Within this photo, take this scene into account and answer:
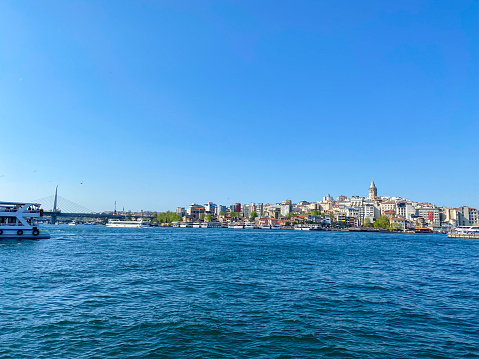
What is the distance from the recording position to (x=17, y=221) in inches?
1946

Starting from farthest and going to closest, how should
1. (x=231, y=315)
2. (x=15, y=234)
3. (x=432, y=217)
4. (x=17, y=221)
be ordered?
1. (x=432, y=217)
2. (x=17, y=221)
3. (x=15, y=234)
4. (x=231, y=315)

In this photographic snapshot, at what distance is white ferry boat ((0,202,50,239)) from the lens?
4778 cm

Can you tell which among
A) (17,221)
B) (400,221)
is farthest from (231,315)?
(400,221)

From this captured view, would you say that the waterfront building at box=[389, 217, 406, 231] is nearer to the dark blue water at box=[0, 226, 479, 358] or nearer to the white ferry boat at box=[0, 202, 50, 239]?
the dark blue water at box=[0, 226, 479, 358]

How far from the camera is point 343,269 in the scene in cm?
2689

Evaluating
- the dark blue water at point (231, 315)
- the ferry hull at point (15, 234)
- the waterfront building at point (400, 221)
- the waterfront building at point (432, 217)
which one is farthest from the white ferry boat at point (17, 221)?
the waterfront building at point (432, 217)

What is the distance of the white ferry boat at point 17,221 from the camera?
157 feet

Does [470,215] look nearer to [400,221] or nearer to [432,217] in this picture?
[432,217]

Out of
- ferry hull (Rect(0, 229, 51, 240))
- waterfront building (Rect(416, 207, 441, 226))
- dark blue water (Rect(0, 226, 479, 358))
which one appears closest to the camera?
dark blue water (Rect(0, 226, 479, 358))

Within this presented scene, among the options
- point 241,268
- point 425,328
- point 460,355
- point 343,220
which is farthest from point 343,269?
point 343,220

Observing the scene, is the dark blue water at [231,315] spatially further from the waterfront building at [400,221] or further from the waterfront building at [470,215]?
the waterfront building at [470,215]

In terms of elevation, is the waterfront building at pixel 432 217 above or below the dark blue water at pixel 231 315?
above

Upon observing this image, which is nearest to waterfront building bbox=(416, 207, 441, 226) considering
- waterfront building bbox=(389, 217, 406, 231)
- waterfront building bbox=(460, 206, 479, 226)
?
waterfront building bbox=(460, 206, 479, 226)

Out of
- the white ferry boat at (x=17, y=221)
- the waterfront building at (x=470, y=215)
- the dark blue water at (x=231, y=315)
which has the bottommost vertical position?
the dark blue water at (x=231, y=315)
